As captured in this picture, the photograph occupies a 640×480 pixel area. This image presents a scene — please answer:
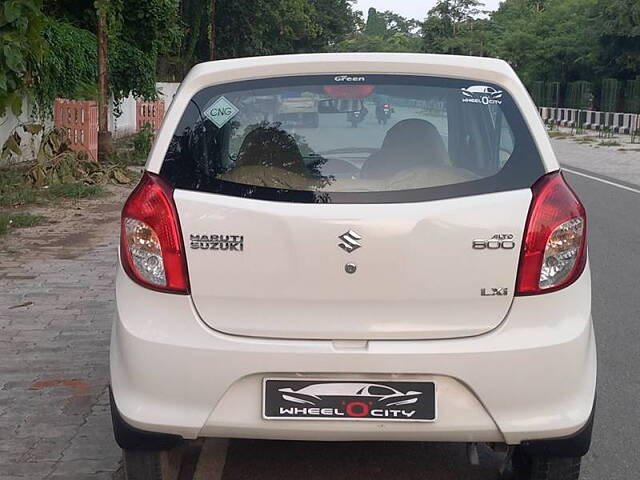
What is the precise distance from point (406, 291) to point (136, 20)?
18.2m

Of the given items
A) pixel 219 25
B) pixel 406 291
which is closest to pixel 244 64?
pixel 406 291

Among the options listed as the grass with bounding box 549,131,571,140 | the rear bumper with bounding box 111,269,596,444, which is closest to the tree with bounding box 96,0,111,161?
the rear bumper with bounding box 111,269,596,444

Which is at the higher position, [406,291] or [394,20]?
[394,20]

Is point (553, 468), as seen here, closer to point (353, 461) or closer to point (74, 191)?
point (353, 461)

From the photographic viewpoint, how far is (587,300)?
3209mm

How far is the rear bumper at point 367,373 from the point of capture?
2994mm

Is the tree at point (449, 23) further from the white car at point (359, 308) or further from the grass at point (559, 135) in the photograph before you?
the white car at point (359, 308)

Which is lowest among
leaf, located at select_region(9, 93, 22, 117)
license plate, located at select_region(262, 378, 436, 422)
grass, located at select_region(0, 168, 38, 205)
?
grass, located at select_region(0, 168, 38, 205)

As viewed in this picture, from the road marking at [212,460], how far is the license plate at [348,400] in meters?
0.97

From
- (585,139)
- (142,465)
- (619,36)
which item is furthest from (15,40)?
(619,36)

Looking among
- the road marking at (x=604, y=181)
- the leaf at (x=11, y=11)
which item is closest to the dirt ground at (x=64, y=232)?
the leaf at (x=11, y=11)

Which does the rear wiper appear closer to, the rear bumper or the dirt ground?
the rear bumper

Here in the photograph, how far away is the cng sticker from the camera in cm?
329

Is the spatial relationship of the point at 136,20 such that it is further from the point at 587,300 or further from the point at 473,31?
the point at 473,31
